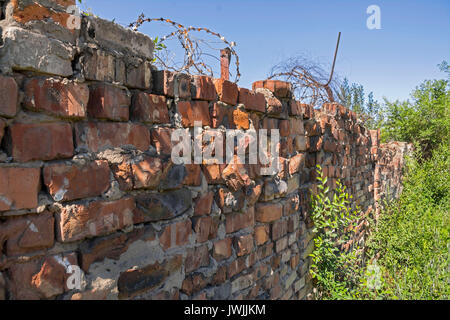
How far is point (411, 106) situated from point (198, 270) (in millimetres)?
9635

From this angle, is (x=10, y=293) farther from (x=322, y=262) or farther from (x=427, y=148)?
(x=427, y=148)

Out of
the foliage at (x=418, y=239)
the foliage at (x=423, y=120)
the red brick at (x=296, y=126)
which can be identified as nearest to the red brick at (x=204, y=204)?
the red brick at (x=296, y=126)

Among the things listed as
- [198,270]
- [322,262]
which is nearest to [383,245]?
[322,262]

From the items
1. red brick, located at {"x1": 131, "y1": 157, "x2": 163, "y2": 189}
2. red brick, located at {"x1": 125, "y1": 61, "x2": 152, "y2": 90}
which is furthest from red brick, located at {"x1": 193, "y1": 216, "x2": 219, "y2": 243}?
red brick, located at {"x1": 125, "y1": 61, "x2": 152, "y2": 90}

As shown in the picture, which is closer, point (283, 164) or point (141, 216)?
point (141, 216)

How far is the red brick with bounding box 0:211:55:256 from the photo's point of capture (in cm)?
94

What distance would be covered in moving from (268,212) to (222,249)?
50 centimetres

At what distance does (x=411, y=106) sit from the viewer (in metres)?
9.21

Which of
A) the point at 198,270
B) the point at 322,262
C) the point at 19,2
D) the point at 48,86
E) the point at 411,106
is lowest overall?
the point at 322,262

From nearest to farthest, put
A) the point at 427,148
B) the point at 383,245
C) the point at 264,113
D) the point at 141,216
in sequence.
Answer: the point at 141,216, the point at 264,113, the point at 383,245, the point at 427,148

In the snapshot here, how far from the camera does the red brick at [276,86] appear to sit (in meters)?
2.23

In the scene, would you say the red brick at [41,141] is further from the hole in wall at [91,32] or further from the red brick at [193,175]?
the red brick at [193,175]

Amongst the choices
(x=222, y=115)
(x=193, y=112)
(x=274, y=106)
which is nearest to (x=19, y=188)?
(x=193, y=112)

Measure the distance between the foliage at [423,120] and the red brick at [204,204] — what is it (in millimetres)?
8398
